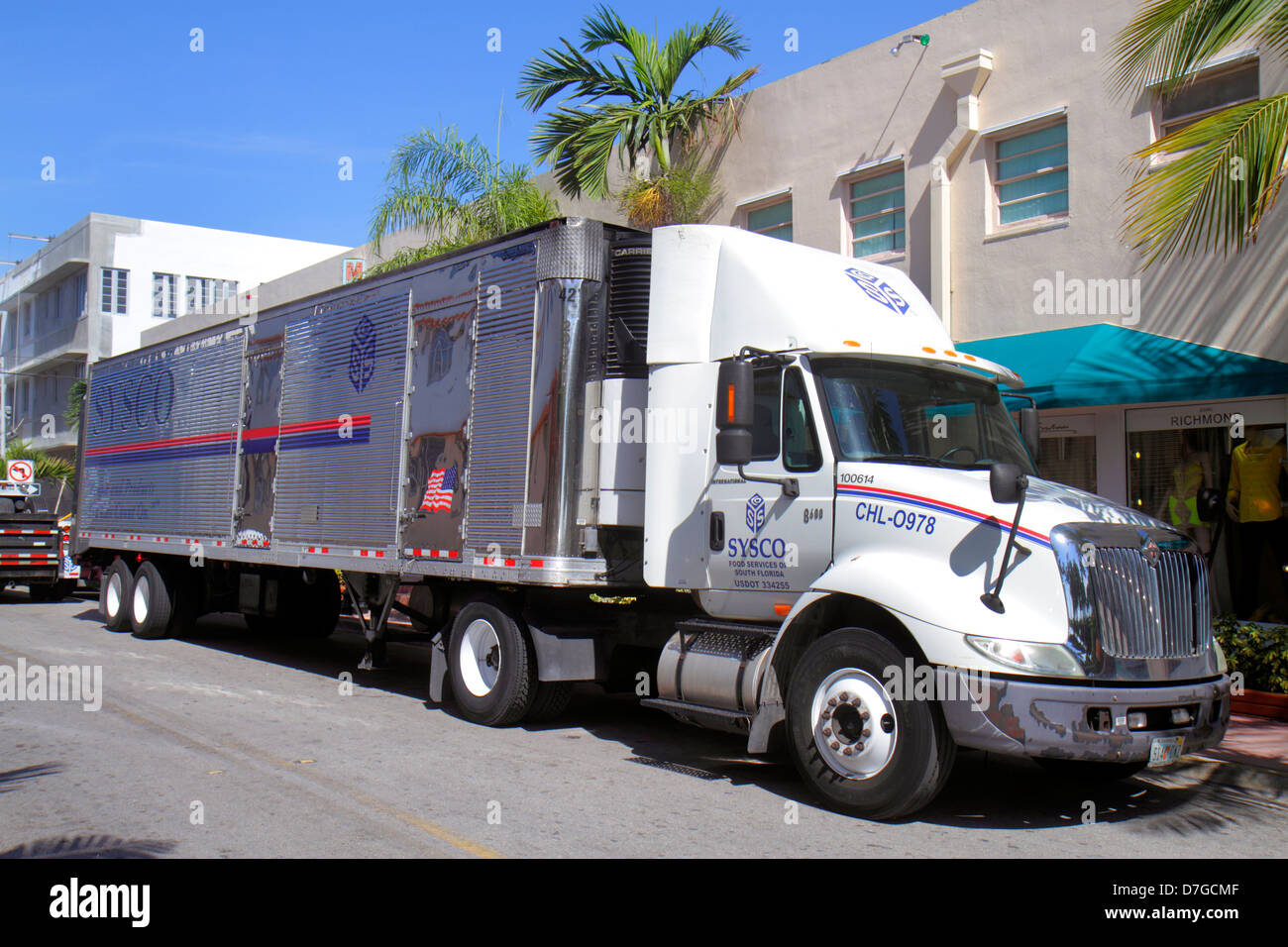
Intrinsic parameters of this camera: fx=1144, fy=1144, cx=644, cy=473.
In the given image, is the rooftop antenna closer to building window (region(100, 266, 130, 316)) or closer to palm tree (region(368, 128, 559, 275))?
palm tree (region(368, 128, 559, 275))

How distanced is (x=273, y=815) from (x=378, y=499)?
14.5 ft

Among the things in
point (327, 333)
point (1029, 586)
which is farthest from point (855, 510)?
point (327, 333)

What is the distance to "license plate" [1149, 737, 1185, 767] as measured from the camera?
19.6 feet

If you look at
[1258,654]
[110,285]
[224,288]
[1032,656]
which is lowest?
[1258,654]

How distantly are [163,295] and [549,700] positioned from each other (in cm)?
3711

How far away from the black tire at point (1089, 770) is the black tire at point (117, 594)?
12.6 metres

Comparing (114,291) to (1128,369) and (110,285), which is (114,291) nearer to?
(110,285)

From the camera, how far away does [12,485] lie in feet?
73.9

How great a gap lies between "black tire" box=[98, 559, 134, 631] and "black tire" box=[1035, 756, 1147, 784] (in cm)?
1262

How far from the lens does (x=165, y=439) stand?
14719mm

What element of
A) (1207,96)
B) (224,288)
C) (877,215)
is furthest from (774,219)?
(224,288)

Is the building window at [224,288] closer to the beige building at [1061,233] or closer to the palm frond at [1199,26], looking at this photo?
the beige building at [1061,233]

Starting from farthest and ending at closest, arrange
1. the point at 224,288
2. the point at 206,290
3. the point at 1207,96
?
the point at 224,288, the point at 206,290, the point at 1207,96
